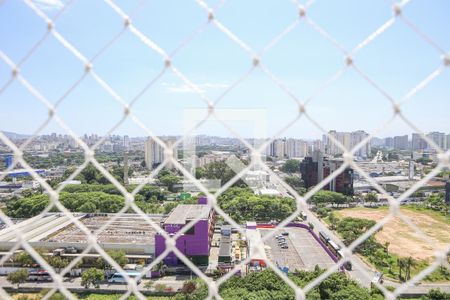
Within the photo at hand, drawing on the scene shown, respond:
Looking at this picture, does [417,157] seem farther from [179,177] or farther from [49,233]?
[49,233]

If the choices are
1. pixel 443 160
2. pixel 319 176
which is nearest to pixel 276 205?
pixel 319 176

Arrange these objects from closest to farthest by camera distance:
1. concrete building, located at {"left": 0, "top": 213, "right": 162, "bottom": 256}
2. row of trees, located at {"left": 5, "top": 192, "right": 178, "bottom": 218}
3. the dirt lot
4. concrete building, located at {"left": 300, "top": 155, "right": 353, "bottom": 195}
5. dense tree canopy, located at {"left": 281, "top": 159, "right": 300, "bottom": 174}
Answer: concrete building, located at {"left": 0, "top": 213, "right": 162, "bottom": 256}
the dirt lot
row of trees, located at {"left": 5, "top": 192, "right": 178, "bottom": 218}
concrete building, located at {"left": 300, "top": 155, "right": 353, "bottom": 195}
dense tree canopy, located at {"left": 281, "top": 159, "right": 300, "bottom": 174}

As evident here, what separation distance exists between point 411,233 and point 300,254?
2.51 meters

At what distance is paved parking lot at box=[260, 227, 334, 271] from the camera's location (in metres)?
5.04

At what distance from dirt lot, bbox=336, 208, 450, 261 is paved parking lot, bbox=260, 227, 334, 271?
3.73ft

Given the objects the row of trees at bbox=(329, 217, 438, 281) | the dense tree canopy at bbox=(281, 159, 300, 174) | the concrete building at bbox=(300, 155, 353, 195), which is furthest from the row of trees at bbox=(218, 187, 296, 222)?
the dense tree canopy at bbox=(281, 159, 300, 174)

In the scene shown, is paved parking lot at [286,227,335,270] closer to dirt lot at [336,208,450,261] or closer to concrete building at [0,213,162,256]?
dirt lot at [336,208,450,261]

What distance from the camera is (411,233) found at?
21.7 feet

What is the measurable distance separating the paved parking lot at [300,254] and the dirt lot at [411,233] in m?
1.14

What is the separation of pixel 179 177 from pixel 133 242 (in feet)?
21.6

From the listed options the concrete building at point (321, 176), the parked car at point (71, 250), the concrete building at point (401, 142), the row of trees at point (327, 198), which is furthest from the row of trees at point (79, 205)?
the concrete building at point (401, 142)

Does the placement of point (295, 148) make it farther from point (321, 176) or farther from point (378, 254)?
point (378, 254)

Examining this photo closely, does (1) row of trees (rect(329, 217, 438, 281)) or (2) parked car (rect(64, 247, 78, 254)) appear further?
(2) parked car (rect(64, 247, 78, 254))

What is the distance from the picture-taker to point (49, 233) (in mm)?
6223
